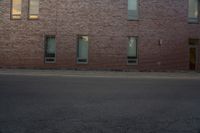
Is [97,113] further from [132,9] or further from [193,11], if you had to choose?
[193,11]

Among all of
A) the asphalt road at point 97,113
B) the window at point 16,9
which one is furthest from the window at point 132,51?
the asphalt road at point 97,113

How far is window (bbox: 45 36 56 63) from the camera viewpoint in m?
21.3

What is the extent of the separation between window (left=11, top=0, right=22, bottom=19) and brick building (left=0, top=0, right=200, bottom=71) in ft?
0.25

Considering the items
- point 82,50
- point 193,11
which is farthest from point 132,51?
point 193,11

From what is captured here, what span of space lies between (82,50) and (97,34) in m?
1.96

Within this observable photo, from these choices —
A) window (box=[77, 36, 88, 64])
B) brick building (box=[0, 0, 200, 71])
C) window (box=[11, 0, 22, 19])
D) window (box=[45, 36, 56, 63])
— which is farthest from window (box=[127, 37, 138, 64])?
window (box=[11, 0, 22, 19])

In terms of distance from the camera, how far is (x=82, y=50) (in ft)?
69.6

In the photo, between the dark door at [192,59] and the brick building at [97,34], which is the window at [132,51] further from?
the dark door at [192,59]

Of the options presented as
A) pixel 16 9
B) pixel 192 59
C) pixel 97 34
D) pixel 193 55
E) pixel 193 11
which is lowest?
pixel 192 59

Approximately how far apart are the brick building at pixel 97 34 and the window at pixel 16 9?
0.08 m

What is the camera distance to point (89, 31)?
20.9 m

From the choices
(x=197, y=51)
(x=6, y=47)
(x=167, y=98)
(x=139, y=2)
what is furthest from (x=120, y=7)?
(x=167, y=98)

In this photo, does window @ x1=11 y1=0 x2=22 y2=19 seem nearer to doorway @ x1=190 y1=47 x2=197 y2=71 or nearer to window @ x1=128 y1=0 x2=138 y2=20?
window @ x1=128 y1=0 x2=138 y2=20

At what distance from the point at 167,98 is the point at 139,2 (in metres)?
14.8
